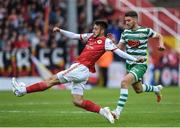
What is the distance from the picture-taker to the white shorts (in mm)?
14836

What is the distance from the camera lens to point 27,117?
15.8 m

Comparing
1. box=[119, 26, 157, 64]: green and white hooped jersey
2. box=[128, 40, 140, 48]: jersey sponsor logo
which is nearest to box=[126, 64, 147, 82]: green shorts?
box=[119, 26, 157, 64]: green and white hooped jersey

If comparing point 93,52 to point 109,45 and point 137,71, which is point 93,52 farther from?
point 137,71

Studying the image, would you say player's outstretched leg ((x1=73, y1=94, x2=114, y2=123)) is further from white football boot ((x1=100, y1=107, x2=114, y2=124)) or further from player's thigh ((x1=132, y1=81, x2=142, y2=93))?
player's thigh ((x1=132, y1=81, x2=142, y2=93))

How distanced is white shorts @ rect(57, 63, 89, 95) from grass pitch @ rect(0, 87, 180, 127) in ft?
2.08

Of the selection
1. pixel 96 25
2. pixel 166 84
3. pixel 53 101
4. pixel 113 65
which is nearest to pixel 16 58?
pixel 113 65

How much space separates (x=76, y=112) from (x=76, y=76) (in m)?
2.54

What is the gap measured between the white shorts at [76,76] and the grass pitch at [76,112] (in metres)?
0.63

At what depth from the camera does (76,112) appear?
678 inches

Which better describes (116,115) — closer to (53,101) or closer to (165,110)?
(165,110)

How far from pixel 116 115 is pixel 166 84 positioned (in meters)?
16.7

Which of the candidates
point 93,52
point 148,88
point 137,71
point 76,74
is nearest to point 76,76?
point 76,74

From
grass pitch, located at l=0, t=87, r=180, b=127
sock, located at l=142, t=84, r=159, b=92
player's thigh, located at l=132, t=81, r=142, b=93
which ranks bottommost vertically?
grass pitch, located at l=0, t=87, r=180, b=127

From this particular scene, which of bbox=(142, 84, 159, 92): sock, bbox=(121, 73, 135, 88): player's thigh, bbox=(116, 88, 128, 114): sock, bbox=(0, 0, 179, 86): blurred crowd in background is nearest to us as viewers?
bbox=(116, 88, 128, 114): sock
